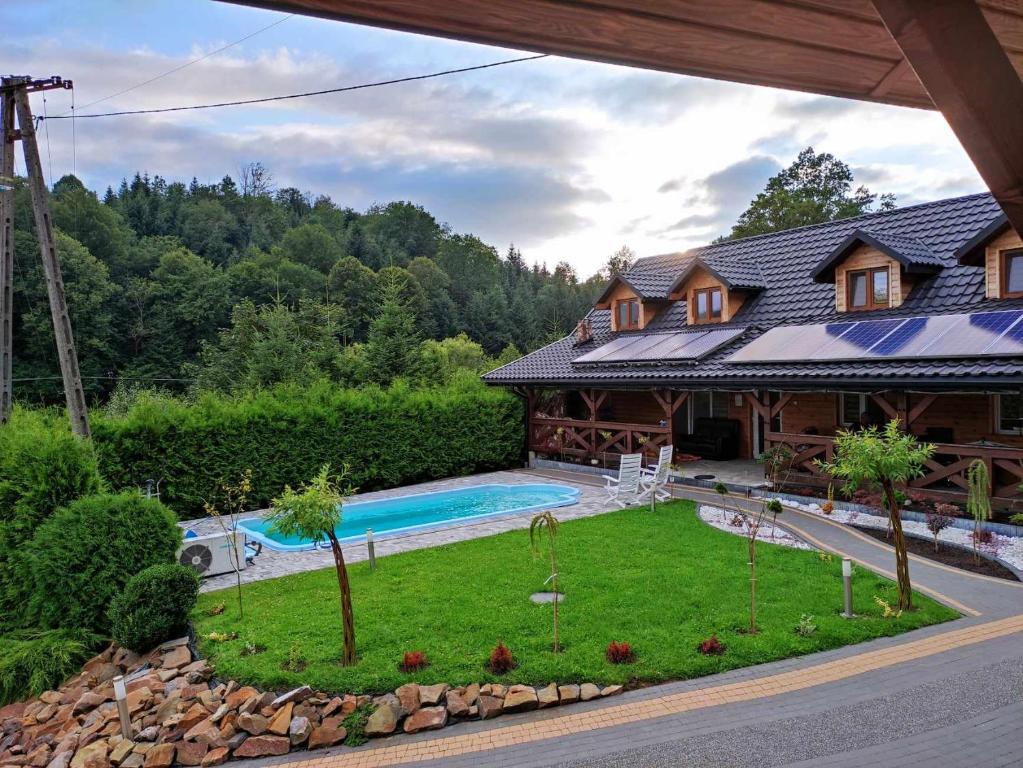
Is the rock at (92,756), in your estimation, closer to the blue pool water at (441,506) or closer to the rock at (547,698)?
the rock at (547,698)

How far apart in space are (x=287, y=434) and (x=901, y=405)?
12.8 metres

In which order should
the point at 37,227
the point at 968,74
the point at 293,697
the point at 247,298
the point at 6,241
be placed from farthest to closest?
the point at 247,298 < the point at 6,241 < the point at 37,227 < the point at 293,697 < the point at 968,74

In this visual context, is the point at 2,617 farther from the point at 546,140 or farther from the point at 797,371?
the point at 797,371

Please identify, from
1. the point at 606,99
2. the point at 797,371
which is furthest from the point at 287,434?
the point at 606,99

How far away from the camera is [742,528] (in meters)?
11.1

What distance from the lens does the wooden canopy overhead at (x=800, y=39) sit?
4.68 feet

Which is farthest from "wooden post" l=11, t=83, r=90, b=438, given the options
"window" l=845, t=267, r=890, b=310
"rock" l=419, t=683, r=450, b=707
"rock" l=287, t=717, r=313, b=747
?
"window" l=845, t=267, r=890, b=310

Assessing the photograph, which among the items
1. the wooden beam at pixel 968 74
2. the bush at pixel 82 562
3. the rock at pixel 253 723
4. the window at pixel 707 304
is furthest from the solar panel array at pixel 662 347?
the wooden beam at pixel 968 74

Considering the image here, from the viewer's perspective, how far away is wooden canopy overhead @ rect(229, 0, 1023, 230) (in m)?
1.43

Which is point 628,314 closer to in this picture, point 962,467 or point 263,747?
point 962,467

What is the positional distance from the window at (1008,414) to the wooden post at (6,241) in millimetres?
17516

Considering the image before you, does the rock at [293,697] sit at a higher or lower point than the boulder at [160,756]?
higher

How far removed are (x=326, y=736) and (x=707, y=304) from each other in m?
15.2

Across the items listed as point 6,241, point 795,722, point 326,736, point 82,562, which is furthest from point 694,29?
point 6,241
